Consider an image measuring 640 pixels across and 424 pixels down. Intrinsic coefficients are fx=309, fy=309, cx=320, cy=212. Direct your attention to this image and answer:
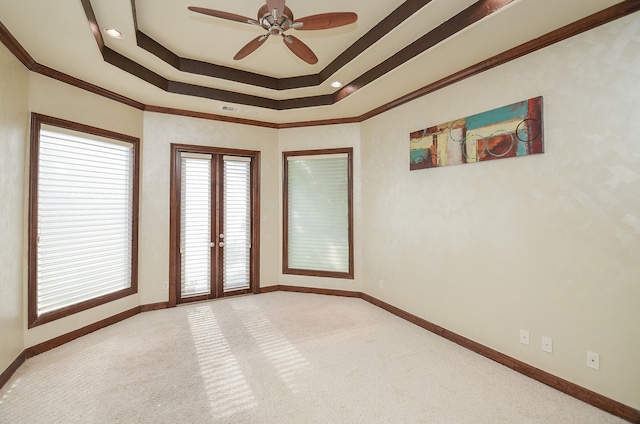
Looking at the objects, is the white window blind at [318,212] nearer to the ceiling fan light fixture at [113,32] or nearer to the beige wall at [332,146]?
the beige wall at [332,146]

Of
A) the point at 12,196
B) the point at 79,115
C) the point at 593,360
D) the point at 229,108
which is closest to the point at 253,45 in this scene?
the point at 229,108

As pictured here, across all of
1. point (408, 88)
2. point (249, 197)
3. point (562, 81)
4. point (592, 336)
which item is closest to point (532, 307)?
point (592, 336)

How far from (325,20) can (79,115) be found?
9.39 feet

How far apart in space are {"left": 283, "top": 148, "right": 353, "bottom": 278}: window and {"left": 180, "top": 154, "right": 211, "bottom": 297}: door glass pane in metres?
1.21

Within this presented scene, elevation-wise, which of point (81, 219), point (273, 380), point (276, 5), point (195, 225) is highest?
point (276, 5)

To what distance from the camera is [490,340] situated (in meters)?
2.88

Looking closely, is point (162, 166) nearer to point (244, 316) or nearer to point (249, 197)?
point (249, 197)

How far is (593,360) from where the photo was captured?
2193mm

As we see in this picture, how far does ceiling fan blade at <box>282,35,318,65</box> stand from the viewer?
2.35 m

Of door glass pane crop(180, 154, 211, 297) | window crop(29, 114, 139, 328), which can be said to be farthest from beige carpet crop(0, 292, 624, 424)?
door glass pane crop(180, 154, 211, 297)

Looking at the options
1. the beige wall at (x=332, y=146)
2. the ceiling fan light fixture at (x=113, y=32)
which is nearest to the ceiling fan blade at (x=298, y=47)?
the ceiling fan light fixture at (x=113, y=32)

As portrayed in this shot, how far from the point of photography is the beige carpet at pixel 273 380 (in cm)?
209

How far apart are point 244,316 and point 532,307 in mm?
3108

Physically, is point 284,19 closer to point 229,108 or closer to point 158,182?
point 229,108
